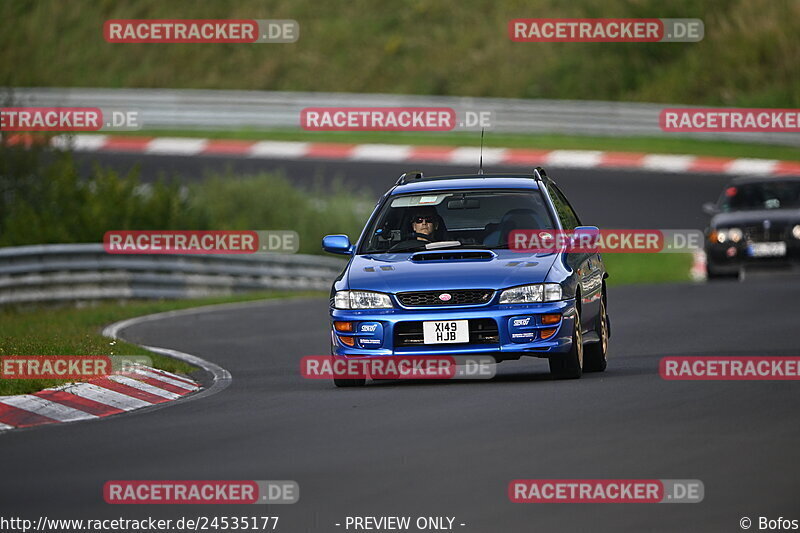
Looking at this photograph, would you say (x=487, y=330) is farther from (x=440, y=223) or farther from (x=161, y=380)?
(x=161, y=380)

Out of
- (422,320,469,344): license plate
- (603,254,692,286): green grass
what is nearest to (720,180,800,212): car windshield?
(603,254,692,286): green grass

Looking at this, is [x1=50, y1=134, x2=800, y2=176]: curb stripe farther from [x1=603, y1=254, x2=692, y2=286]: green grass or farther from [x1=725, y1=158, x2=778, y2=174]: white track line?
[x1=603, y1=254, x2=692, y2=286]: green grass

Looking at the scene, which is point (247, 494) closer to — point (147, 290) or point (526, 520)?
point (526, 520)

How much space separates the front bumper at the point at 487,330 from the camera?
41.1ft

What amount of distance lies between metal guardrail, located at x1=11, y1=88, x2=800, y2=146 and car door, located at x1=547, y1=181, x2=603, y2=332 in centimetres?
2532

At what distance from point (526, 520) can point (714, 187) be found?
28.7 metres

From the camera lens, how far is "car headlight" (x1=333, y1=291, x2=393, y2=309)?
502 inches

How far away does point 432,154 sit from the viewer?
3956 centimetres

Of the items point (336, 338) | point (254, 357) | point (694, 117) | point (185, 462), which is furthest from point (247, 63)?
point (185, 462)

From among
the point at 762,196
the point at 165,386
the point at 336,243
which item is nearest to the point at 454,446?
the point at 336,243

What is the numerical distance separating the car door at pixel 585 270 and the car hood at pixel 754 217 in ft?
33.4

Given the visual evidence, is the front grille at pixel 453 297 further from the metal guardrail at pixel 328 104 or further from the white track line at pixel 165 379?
the metal guardrail at pixel 328 104

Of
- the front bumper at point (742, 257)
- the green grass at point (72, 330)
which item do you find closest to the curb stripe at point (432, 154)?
the front bumper at point (742, 257)

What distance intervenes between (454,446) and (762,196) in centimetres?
1679
